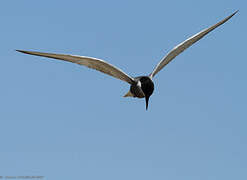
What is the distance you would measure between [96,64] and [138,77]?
1419 mm

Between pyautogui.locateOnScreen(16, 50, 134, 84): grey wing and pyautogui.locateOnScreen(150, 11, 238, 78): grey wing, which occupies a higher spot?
pyautogui.locateOnScreen(150, 11, 238, 78): grey wing

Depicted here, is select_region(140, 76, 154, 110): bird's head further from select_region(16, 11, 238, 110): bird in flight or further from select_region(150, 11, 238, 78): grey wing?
select_region(150, 11, 238, 78): grey wing

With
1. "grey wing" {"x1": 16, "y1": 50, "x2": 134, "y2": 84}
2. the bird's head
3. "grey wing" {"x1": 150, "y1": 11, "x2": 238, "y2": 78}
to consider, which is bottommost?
the bird's head

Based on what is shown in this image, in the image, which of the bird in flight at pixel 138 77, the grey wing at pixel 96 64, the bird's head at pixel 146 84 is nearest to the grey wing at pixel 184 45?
the bird in flight at pixel 138 77

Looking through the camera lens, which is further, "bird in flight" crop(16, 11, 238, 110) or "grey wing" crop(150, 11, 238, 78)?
"grey wing" crop(150, 11, 238, 78)

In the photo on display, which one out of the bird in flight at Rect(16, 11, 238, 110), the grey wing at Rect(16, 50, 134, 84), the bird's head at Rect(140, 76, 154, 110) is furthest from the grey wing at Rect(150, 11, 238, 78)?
the grey wing at Rect(16, 50, 134, 84)

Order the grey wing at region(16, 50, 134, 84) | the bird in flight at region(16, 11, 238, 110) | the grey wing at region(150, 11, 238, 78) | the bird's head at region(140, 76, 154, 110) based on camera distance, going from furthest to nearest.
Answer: the grey wing at region(150, 11, 238, 78)
the bird's head at region(140, 76, 154, 110)
the bird in flight at region(16, 11, 238, 110)
the grey wing at region(16, 50, 134, 84)

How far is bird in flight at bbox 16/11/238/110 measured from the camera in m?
12.6

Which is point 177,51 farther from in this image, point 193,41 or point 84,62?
point 84,62

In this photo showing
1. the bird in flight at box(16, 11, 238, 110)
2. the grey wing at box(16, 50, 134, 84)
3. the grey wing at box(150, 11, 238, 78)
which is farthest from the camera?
the grey wing at box(150, 11, 238, 78)

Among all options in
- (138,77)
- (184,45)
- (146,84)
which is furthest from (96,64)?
(184,45)

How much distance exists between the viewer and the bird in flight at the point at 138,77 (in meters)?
12.6

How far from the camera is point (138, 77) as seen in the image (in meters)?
13.6

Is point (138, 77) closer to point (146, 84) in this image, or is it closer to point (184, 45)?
point (146, 84)
